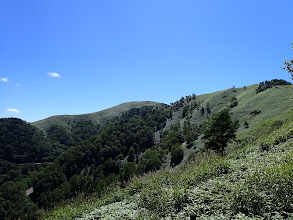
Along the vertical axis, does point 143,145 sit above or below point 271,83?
below

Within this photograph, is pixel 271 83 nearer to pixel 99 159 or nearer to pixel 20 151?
pixel 99 159

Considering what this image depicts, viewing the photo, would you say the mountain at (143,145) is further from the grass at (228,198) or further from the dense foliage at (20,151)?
the grass at (228,198)

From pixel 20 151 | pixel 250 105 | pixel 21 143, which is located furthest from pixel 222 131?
pixel 21 143

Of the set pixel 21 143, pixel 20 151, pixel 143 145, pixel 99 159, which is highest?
pixel 21 143

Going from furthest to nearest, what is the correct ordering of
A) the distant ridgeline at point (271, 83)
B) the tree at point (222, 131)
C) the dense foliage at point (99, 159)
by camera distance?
the dense foliage at point (99, 159) < the distant ridgeline at point (271, 83) < the tree at point (222, 131)

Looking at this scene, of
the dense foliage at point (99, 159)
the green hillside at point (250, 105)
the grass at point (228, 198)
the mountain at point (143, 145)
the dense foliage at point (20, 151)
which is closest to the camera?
the grass at point (228, 198)

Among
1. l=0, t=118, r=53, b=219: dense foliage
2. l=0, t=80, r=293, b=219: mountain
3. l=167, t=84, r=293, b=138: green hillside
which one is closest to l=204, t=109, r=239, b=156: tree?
l=167, t=84, r=293, b=138: green hillside

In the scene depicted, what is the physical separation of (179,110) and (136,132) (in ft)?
Answer: 147

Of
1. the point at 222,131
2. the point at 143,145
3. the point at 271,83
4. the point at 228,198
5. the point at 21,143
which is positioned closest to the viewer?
the point at 228,198

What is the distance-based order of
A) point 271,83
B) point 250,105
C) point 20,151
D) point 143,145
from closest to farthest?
point 250,105, point 271,83, point 143,145, point 20,151

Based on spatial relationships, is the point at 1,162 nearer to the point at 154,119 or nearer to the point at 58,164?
the point at 58,164

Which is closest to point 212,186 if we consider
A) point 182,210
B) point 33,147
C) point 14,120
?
point 182,210

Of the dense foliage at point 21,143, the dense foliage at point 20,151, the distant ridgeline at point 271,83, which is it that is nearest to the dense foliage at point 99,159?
the dense foliage at point 20,151

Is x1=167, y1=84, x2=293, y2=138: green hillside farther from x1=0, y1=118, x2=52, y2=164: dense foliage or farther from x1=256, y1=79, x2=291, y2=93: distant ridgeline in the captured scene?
x1=0, y1=118, x2=52, y2=164: dense foliage
